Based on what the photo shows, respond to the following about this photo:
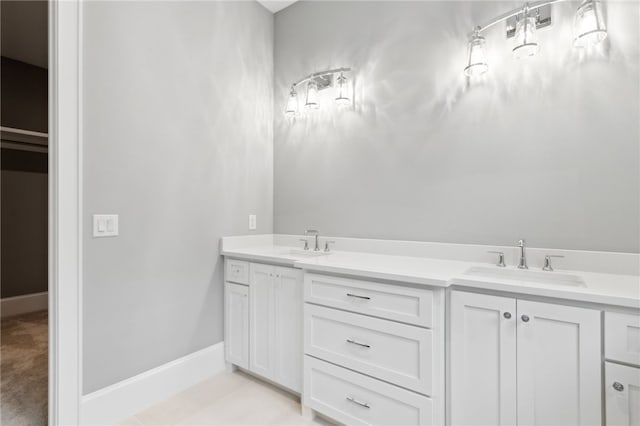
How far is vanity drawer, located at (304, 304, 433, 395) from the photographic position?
4.47ft

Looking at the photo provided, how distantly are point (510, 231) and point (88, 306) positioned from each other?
7.42ft

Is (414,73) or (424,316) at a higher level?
(414,73)

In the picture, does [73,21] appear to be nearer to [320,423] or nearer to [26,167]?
[320,423]

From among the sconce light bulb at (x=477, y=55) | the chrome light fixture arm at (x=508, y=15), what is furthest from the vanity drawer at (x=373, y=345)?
the chrome light fixture arm at (x=508, y=15)

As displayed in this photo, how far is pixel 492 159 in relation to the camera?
5.74ft

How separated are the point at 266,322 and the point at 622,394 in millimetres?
1660

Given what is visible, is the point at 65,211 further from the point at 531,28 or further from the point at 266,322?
the point at 531,28

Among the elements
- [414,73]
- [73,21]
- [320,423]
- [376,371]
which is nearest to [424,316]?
[376,371]

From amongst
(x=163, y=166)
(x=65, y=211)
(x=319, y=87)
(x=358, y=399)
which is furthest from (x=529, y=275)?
(x=65, y=211)

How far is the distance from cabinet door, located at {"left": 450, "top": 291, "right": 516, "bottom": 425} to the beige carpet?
2.11 metres

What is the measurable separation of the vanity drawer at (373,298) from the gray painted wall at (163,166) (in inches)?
36.1

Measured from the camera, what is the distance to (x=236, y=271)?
219 cm

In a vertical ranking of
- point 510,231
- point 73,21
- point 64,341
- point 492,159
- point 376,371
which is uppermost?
point 73,21

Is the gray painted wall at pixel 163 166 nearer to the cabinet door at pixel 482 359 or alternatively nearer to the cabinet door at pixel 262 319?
the cabinet door at pixel 262 319
